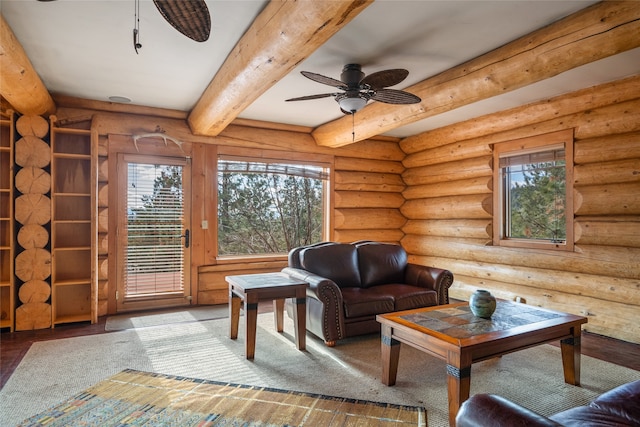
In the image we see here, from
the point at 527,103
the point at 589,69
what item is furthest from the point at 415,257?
the point at 589,69

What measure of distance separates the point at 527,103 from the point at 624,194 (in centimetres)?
150

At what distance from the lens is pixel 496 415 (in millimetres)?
1218

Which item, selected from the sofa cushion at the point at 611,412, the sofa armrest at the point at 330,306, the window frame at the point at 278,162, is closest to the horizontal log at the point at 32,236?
the window frame at the point at 278,162

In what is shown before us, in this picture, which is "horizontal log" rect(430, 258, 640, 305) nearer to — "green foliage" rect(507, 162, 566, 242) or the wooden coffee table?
"green foliage" rect(507, 162, 566, 242)

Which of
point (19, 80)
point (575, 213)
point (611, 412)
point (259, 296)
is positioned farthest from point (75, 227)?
point (575, 213)

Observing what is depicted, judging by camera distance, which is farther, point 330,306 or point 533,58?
point 330,306

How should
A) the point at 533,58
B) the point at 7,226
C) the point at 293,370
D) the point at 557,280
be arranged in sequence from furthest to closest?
the point at 557,280
the point at 7,226
the point at 293,370
the point at 533,58

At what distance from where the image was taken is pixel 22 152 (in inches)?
157

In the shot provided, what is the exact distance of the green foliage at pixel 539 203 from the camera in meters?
4.51

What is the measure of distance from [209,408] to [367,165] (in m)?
4.84

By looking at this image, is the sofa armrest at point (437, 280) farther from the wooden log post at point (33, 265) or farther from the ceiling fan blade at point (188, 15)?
the wooden log post at point (33, 265)

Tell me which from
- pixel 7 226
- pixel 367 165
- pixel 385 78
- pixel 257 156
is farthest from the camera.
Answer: pixel 367 165

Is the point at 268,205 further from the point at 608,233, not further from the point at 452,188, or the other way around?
the point at 608,233

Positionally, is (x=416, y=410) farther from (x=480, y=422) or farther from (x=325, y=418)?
(x=480, y=422)
